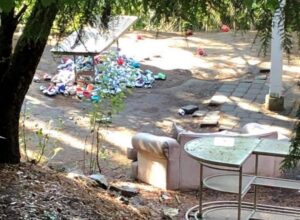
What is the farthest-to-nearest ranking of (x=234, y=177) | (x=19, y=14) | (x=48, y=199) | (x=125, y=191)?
1. (x=125, y=191)
2. (x=234, y=177)
3. (x=48, y=199)
4. (x=19, y=14)

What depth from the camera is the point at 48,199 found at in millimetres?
3316

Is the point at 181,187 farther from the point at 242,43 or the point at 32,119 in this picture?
the point at 242,43

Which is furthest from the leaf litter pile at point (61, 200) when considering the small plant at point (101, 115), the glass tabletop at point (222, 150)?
the small plant at point (101, 115)

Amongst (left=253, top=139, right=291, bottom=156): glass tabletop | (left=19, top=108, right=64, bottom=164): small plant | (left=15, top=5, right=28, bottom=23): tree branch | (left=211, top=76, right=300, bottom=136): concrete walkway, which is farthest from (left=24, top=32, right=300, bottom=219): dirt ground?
(left=15, top=5, right=28, bottom=23): tree branch

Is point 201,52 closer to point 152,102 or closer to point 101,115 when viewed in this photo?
point 152,102

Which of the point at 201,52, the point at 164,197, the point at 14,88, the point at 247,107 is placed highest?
the point at 14,88

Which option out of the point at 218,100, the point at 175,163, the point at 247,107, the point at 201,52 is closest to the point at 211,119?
the point at 247,107

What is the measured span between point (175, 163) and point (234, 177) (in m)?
0.99

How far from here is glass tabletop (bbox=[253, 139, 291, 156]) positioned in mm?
3964

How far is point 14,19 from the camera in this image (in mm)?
3086

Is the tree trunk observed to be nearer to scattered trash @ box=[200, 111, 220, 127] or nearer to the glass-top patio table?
the glass-top patio table

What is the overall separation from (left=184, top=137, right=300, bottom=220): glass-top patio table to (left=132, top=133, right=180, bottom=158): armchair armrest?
735 mm

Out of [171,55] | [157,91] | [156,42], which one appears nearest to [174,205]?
[157,91]

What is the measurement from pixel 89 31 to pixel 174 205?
300cm
